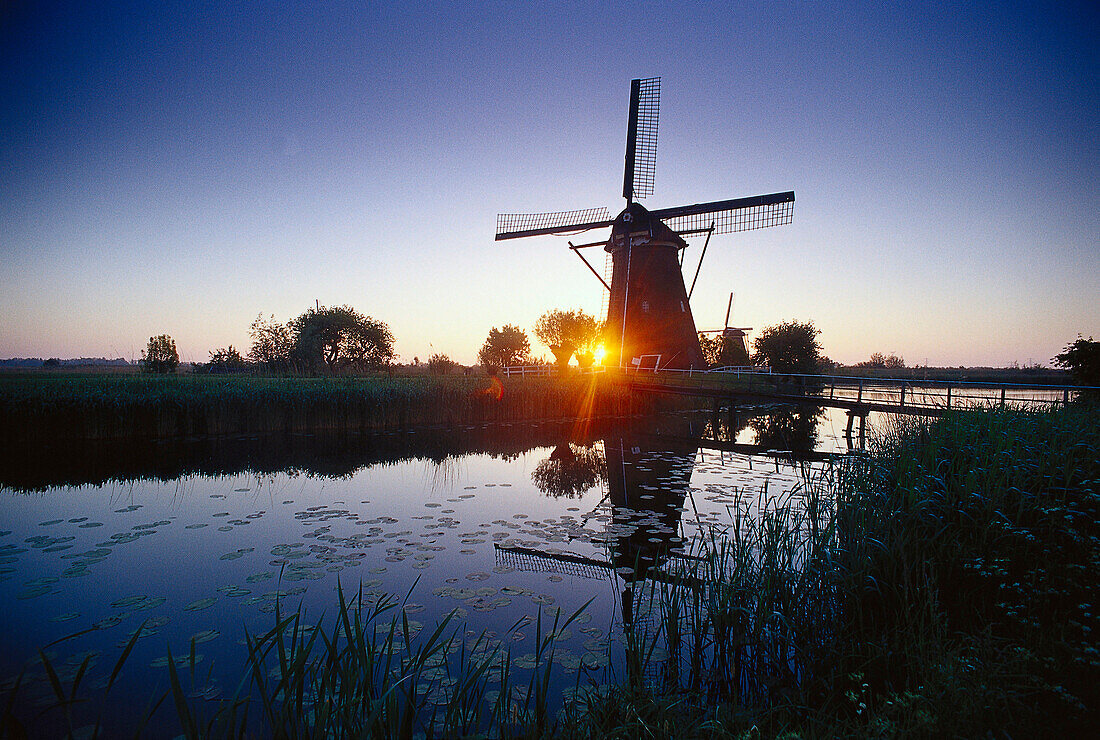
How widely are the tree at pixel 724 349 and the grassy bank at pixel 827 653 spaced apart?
2954 centimetres

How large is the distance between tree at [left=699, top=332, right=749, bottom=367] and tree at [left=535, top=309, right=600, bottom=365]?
17.6 m

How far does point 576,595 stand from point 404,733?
109 inches

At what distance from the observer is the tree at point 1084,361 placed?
1594 cm

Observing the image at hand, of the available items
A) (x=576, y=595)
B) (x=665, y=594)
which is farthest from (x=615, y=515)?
(x=665, y=594)

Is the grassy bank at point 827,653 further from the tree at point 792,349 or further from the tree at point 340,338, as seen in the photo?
the tree at point 340,338

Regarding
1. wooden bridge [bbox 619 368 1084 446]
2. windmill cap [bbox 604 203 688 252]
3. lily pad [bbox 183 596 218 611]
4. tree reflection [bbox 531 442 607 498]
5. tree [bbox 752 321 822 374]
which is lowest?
lily pad [bbox 183 596 218 611]

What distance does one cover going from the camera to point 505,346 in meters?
56.3

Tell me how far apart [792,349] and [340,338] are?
3777cm

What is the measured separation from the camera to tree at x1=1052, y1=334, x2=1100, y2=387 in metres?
15.9

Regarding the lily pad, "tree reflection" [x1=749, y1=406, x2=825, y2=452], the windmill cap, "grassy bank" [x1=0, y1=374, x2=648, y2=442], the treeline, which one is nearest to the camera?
the lily pad

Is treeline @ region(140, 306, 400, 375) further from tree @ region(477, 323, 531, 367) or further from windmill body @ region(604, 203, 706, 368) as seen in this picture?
windmill body @ region(604, 203, 706, 368)

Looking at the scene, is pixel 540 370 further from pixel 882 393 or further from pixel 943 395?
pixel 943 395

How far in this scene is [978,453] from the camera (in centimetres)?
534

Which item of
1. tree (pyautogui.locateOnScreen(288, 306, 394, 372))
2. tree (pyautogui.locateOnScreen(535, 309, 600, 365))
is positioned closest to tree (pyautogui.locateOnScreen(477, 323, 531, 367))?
tree (pyautogui.locateOnScreen(535, 309, 600, 365))
